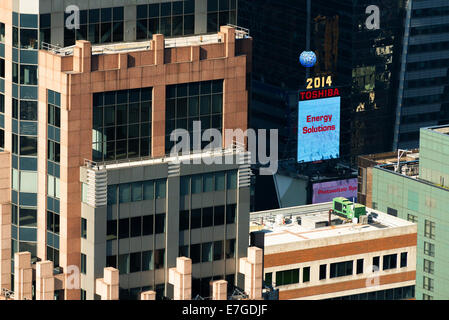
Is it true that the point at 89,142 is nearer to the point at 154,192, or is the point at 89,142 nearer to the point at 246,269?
the point at 154,192

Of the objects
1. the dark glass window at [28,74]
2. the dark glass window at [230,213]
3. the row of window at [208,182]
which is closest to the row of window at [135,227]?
the row of window at [208,182]

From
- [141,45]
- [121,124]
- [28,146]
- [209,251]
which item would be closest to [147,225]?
[209,251]

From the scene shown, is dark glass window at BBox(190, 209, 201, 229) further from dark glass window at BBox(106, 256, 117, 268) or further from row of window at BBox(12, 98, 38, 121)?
row of window at BBox(12, 98, 38, 121)

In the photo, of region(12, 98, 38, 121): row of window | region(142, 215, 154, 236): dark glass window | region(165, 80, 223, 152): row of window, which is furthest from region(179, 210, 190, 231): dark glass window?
region(12, 98, 38, 121): row of window

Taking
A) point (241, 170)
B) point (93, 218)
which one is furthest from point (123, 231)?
point (241, 170)

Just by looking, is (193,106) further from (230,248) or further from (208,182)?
(230,248)
